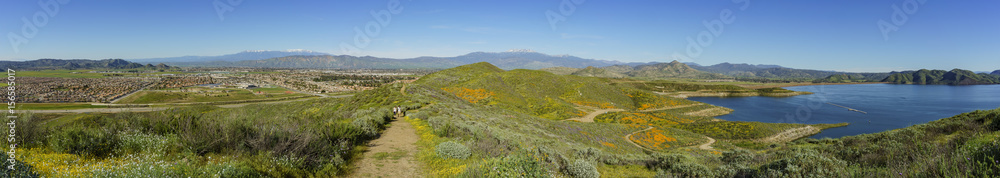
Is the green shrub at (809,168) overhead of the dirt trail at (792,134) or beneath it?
overhead

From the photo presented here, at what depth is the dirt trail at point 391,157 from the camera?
8703 millimetres

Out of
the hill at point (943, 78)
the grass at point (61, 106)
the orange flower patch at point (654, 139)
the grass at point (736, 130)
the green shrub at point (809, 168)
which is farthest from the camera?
the hill at point (943, 78)

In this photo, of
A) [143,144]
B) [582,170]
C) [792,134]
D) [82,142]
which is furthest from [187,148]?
[792,134]

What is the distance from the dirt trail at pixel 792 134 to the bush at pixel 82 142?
50.1m

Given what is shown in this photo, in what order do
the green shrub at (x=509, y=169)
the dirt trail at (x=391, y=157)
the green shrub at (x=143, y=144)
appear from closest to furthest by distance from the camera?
the green shrub at (x=509, y=169) → the green shrub at (x=143, y=144) → the dirt trail at (x=391, y=157)

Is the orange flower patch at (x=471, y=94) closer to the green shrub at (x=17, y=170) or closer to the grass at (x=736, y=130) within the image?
the grass at (x=736, y=130)

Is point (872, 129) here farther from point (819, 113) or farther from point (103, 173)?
point (103, 173)

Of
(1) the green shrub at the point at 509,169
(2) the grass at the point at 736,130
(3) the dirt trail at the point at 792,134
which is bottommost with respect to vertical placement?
(3) the dirt trail at the point at 792,134

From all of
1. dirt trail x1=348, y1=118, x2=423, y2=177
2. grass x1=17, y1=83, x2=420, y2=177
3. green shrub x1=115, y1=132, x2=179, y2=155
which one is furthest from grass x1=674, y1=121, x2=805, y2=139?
green shrub x1=115, y1=132, x2=179, y2=155

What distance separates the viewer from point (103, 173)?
4.99 meters

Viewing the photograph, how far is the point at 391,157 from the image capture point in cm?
1036

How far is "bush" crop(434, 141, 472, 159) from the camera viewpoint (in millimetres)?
10203

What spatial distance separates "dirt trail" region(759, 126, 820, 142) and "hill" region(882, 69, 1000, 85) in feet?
693

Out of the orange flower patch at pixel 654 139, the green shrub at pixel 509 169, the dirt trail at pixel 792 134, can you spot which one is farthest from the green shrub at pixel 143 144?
the dirt trail at pixel 792 134
